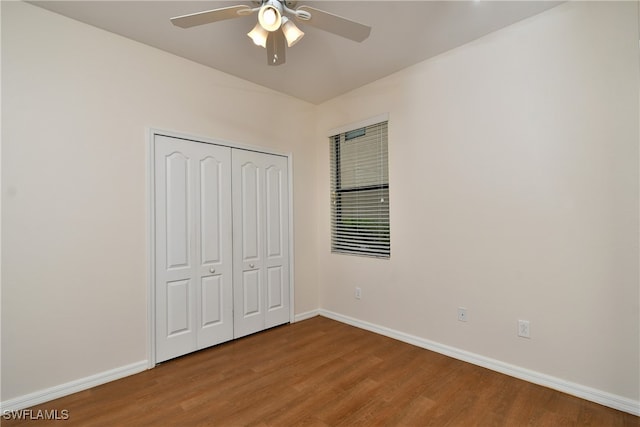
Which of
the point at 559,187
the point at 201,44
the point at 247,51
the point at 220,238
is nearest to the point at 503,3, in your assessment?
the point at 559,187

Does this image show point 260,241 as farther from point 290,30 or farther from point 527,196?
point 527,196

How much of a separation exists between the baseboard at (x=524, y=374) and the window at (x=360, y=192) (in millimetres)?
851

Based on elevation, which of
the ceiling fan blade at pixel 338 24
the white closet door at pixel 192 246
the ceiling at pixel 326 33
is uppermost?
the ceiling at pixel 326 33

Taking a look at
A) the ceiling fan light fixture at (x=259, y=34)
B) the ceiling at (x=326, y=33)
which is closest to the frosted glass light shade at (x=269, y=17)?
the ceiling fan light fixture at (x=259, y=34)

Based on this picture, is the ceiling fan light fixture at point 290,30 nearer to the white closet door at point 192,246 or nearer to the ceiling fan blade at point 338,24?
the ceiling fan blade at point 338,24

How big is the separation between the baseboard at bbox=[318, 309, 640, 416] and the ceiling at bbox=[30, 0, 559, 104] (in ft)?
9.04

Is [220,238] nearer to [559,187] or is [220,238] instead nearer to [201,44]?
[201,44]

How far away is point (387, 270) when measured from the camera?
3277 millimetres

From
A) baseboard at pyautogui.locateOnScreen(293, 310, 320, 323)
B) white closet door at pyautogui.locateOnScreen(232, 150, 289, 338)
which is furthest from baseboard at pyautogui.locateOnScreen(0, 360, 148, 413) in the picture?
baseboard at pyautogui.locateOnScreen(293, 310, 320, 323)

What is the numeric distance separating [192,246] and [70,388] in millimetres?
1337

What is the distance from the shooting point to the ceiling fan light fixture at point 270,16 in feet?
5.69


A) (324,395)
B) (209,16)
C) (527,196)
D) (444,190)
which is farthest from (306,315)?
(209,16)

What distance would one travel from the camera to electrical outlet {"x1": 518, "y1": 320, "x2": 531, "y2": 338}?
2.34m

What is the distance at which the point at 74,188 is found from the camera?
2.29 m
